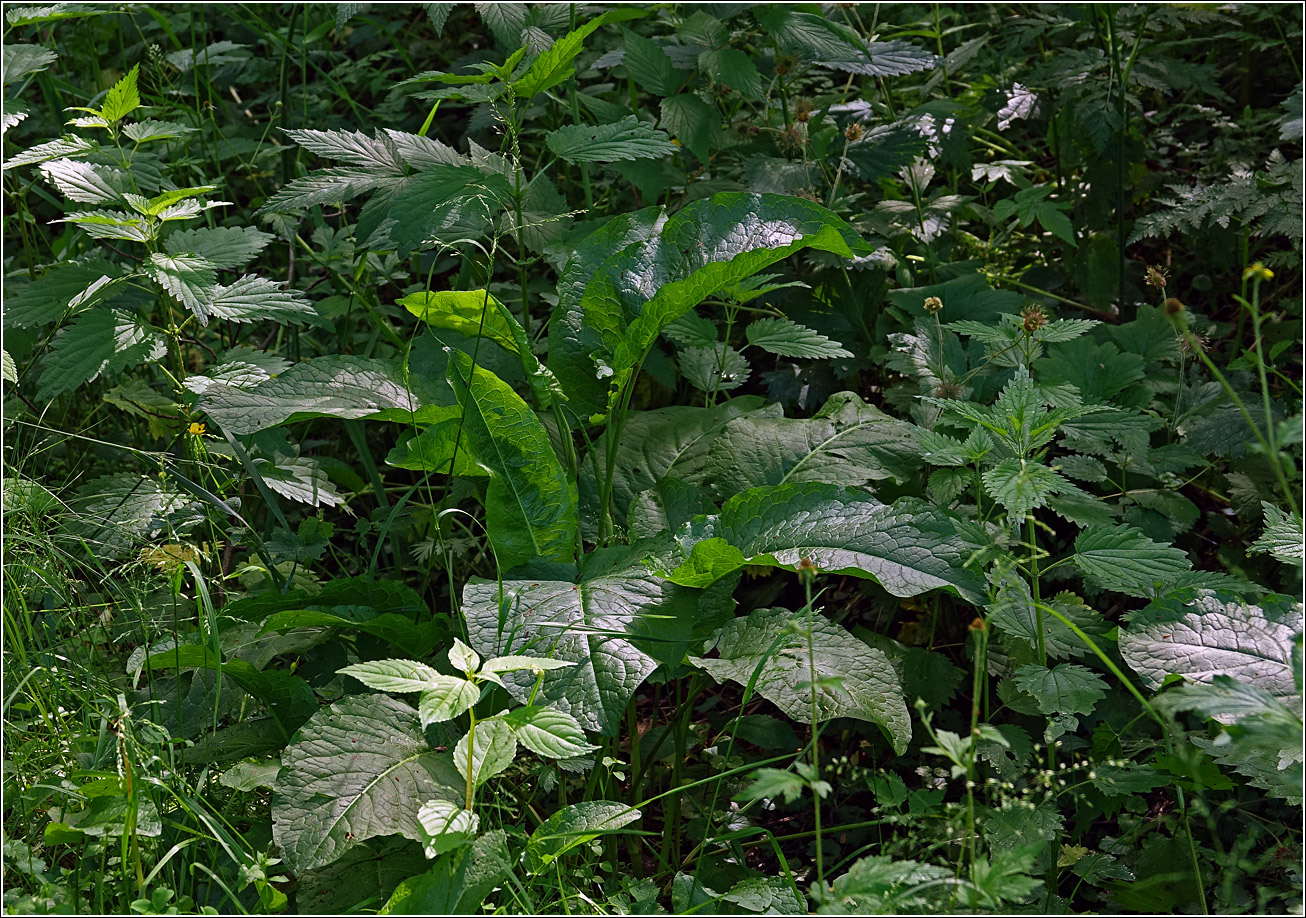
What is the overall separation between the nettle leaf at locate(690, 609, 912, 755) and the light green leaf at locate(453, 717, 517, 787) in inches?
13.9

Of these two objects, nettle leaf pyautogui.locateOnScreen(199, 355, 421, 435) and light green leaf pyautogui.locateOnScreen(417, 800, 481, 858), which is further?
nettle leaf pyautogui.locateOnScreen(199, 355, 421, 435)

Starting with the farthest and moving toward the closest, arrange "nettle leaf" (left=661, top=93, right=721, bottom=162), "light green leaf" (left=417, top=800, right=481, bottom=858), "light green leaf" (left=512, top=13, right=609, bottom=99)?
"nettle leaf" (left=661, top=93, right=721, bottom=162), "light green leaf" (left=512, top=13, right=609, bottom=99), "light green leaf" (left=417, top=800, right=481, bottom=858)

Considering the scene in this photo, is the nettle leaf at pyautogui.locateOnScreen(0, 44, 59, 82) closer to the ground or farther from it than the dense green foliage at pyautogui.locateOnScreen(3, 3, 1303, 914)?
farther from it

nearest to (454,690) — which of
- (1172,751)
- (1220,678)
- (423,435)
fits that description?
(423,435)

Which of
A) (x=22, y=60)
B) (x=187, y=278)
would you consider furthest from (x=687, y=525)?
(x=22, y=60)

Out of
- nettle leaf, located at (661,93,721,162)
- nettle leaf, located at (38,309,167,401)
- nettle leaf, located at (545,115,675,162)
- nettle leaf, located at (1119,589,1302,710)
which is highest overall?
nettle leaf, located at (545,115,675,162)

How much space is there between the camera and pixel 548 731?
1.45 metres

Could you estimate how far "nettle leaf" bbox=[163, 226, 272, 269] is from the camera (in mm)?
2186

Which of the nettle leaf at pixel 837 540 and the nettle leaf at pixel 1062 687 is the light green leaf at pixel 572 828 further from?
the nettle leaf at pixel 1062 687

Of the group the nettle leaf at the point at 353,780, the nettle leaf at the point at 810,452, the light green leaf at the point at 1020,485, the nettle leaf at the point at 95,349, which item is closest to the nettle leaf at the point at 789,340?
the nettle leaf at the point at 810,452

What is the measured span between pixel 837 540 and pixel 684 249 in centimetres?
68

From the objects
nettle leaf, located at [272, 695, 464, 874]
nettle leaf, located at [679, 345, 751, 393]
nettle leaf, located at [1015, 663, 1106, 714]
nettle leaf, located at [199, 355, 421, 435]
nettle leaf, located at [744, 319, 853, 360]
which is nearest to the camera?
nettle leaf, located at [272, 695, 464, 874]

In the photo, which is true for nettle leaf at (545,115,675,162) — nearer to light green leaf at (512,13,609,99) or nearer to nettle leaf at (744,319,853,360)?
light green leaf at (512,13,609,99)

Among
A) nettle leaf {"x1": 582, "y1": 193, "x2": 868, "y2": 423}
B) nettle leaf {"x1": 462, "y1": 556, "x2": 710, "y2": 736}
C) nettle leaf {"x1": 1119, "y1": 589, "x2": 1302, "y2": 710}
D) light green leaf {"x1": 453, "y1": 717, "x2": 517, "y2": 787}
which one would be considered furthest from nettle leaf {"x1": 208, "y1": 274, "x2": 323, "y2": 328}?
nettle leaf {"x1": 1119, "y1": 589, "x2": 1302, "y2": 710}
